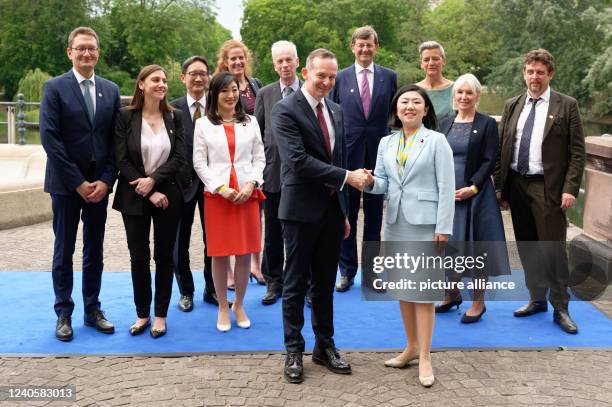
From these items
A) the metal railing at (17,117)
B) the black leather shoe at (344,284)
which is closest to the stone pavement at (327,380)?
the black leather shoe at (344,284)

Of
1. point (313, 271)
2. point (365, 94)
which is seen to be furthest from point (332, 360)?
point (365, 94)

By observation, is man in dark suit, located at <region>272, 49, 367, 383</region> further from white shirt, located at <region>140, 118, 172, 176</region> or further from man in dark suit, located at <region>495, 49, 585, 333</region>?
man in dark suit, located at <region>495, 49, 585, 333</region>

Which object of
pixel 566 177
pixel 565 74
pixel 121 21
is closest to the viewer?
pixel 566 177

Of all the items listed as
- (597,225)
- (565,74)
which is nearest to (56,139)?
(597,225)

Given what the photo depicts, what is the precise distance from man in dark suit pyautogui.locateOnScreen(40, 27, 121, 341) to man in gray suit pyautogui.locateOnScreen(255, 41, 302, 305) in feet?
4.62

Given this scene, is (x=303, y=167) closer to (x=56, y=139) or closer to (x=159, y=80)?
(x=159, y=80)

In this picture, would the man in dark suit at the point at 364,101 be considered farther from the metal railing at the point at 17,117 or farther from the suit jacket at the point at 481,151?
the metal railing at the point at 17,117

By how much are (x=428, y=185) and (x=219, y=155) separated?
1.77 metres

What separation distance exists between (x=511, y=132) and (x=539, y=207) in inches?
26.3

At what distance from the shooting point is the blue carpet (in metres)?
5.59

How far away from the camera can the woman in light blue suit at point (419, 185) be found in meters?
4.88

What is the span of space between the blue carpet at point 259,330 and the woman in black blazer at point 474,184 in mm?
396

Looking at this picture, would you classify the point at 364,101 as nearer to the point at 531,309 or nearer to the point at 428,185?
the point at 428,185

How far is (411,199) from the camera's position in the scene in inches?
194
